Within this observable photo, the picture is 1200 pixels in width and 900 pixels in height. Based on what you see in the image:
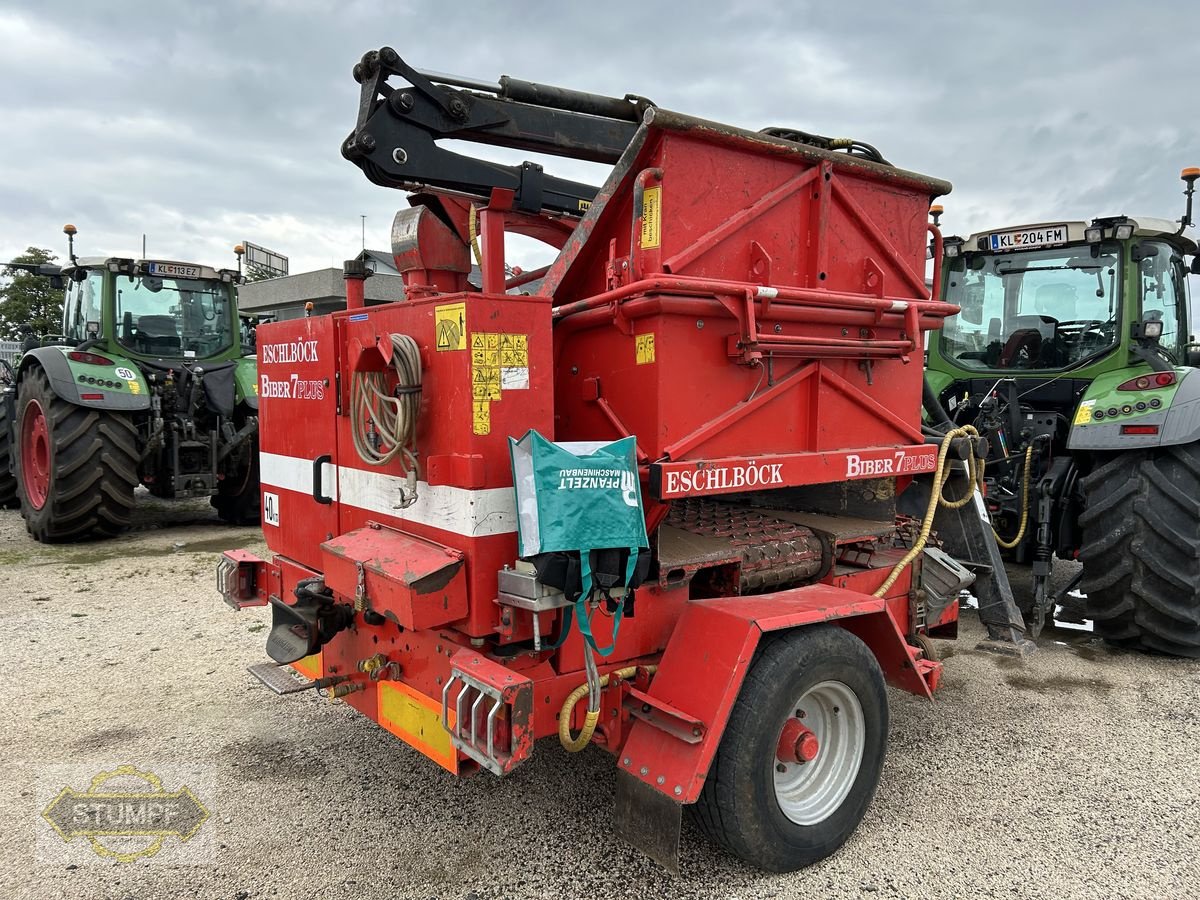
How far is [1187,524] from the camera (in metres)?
4.36

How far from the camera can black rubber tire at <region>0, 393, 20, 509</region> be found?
9.28m

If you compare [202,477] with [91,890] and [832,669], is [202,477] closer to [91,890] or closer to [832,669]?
[91,890]

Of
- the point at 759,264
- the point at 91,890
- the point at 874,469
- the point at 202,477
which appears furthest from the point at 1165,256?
the point at 202,477

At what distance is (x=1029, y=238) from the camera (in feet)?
18.0

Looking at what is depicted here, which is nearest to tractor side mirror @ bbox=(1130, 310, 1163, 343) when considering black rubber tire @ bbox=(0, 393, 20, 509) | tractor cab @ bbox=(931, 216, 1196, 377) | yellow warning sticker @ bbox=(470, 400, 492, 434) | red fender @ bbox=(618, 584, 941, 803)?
tractor cab @ bbox=(931, 216, 1196, 377)

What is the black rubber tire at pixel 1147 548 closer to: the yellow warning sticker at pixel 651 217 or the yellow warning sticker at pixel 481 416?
the yellow warning sticker at pixel 651 217

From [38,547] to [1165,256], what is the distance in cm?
944

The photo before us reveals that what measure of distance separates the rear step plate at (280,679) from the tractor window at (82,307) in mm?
Answer: 6797

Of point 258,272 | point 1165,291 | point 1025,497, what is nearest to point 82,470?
point 1025,497

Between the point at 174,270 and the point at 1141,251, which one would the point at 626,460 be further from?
the point at 174,270

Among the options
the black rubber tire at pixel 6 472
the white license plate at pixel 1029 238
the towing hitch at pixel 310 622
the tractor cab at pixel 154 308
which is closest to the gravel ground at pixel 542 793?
the towing hitch at pixel 310 622

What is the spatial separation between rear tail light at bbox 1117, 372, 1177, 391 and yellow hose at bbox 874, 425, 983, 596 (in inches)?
54.6

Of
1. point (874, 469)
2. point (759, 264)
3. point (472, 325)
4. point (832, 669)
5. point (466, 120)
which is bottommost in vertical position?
point (832, 669)

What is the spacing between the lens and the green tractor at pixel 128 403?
739 centimetres
